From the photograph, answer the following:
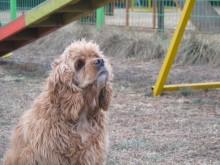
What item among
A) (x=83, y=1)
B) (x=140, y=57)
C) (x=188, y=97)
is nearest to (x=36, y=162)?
(x=188, y=97)

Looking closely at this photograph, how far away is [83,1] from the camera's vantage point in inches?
347

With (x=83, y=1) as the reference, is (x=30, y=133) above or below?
below

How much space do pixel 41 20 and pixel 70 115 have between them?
4.83m

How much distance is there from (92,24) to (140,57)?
2.37 m

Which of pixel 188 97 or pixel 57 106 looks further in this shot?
pixel 188 97

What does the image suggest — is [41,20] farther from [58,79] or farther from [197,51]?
[58,79]

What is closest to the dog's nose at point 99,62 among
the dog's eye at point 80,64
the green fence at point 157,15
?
the dog's eye at point 80,64

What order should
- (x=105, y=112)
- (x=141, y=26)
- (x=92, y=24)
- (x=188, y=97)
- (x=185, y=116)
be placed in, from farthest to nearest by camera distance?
(x=92, y=24)
(x=141, y=26)
(x=188, y=97)
(x=185, y=116)
(x=105, y=112)

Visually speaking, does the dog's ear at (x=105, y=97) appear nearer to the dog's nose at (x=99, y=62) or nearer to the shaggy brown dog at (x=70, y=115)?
the shaggy brown dog at (x=70, y=115)

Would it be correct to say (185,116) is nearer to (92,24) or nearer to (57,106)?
(57,106)

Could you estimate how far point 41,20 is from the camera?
852cm

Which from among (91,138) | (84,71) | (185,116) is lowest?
(185,116)

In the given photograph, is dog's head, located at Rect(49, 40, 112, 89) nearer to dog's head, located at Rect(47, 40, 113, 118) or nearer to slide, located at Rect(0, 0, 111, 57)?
dog's head, located at Rect(47, 40, 113, 118)

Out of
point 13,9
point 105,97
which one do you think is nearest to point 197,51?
point 13,9
